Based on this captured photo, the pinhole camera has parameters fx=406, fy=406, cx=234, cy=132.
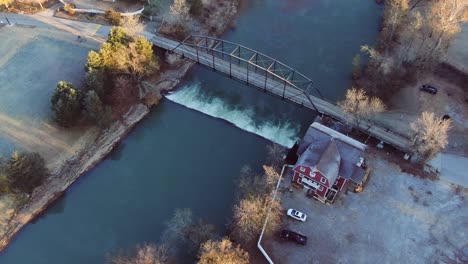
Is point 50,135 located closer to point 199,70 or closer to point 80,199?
point 80,199

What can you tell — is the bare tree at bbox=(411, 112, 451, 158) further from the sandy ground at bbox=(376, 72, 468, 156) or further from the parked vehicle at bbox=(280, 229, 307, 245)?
the parked vehicle at bbox=(280, 229, 307, 245)

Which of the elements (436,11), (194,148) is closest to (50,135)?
(194,148)

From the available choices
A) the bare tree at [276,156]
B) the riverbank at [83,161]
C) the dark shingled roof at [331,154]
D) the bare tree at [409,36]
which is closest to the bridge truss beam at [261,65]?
the riverbank at [83,161]

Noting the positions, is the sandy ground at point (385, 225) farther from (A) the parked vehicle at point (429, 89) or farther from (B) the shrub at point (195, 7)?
(B) the shrub at point (195, 7)

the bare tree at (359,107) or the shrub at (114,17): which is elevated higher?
the bare tree at (359,107)

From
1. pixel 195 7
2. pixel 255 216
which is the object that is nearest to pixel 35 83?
pixel 195 7

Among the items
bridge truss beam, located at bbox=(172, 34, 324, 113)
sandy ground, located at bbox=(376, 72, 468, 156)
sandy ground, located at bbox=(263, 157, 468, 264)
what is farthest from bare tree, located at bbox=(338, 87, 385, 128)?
sandy ground, located at bbox=(263, 157, 468, 264)
